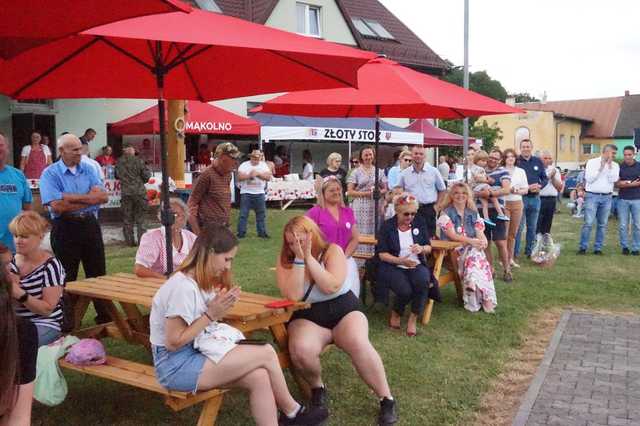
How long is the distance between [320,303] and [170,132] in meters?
8.09

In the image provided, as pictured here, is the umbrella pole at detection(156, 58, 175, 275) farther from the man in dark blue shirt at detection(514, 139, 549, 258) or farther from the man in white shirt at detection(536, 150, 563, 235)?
the man in white shirt at detection(536, 150, 563, 235)

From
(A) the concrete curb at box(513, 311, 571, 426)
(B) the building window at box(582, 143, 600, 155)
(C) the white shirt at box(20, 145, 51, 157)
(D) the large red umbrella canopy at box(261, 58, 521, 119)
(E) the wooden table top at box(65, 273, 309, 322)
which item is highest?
(B) the building window at box(582, 143, 600, 155)

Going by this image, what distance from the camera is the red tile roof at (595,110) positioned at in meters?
63.3

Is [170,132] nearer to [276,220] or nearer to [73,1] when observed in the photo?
[276,220]

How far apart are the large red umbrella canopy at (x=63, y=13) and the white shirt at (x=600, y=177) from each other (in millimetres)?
9557

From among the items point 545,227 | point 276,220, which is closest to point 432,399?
point 545,227

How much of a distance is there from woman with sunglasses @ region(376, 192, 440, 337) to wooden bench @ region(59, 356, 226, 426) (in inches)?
112

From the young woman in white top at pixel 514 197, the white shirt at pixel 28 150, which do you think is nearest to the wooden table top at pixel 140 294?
the young woman in white top at pixel 514 197

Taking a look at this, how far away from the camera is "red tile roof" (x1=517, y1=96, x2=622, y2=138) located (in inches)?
2491

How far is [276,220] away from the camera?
15617mm

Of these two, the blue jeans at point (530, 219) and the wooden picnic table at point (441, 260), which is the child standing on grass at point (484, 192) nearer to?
the blue jeans at point (530, 219)

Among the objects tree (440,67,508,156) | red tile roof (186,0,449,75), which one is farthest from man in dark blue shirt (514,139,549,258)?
tree (440,67,508,156)

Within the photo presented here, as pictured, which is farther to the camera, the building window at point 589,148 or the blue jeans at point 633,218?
the building window at point 589,148

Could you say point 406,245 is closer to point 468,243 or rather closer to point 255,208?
point 468,243
